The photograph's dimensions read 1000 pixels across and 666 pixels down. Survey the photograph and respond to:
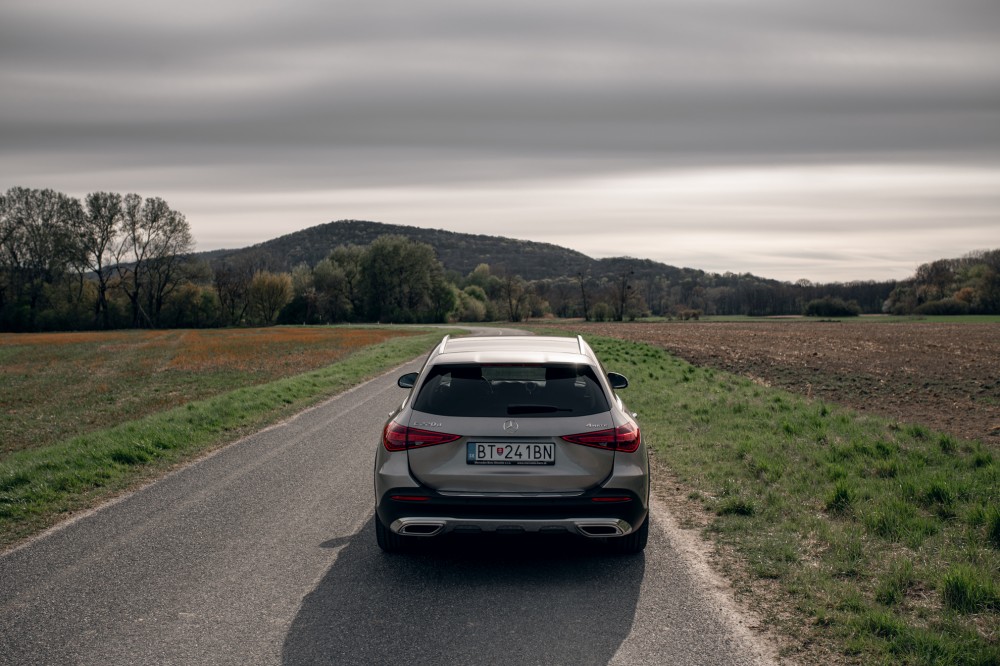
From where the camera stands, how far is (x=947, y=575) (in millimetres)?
4766

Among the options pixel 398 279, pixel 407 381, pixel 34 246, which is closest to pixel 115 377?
pixel 407 381

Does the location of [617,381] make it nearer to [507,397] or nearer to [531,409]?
[507,397]

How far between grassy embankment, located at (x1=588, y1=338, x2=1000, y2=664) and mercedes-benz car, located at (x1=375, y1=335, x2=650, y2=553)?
1.09 meters

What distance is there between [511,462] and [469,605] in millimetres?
946

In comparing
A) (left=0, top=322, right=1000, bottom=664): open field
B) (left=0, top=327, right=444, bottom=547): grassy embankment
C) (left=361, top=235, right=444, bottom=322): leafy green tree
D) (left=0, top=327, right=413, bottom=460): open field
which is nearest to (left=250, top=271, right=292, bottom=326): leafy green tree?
(left=361, top=235, right=444, bottom=322): leafy green tree

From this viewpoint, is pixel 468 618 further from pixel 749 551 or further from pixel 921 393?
pixel 921 393

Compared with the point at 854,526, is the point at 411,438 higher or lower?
higher

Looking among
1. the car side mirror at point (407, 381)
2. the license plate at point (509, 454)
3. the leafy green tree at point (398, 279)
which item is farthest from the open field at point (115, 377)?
the leafy green tree at point (398, 279)

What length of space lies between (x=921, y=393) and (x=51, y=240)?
76.9m

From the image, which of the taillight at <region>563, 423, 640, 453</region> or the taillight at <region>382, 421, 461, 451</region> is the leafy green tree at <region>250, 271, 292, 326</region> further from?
the taillight at <region>563, 423, 640, 453</region>

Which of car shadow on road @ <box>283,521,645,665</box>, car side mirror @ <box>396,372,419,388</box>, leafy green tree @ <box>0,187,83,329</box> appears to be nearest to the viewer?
car shadow on road @ <box>283,521,645,665</box>

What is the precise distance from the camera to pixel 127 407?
17.7m

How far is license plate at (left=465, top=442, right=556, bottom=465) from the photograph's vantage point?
5055mm

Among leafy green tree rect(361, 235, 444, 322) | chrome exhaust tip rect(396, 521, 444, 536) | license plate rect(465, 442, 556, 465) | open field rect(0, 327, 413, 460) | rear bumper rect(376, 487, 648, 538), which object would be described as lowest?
open field rect(0, 327, 413, 460)
